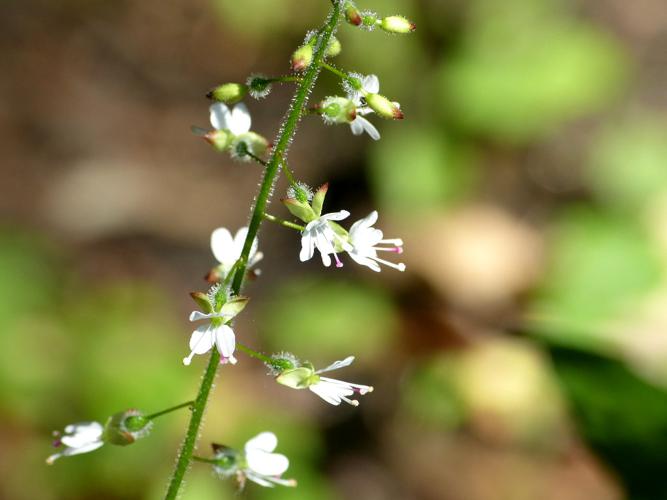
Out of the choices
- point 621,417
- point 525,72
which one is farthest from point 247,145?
point 525,72

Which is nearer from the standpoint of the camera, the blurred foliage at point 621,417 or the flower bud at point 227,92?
the flower bud at point 227,92

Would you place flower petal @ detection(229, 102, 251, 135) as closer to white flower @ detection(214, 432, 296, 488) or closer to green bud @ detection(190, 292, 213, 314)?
green bud @ detection(190, 292, 213, 314)

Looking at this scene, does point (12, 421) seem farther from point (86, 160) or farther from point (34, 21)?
point (34, 21)

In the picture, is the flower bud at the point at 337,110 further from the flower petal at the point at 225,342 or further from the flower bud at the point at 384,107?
the flower petal at the point at 225,342

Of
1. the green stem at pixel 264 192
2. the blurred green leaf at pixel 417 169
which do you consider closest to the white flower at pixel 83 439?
the green stem at pixel 264 192

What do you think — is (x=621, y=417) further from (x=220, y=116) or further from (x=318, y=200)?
(x=220, y=116)

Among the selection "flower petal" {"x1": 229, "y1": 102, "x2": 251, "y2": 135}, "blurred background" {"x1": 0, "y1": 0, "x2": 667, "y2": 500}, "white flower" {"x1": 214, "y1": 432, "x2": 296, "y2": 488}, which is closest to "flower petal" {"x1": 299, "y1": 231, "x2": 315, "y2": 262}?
"flower petal" {"x1": 229, "y1": 102, "x2": 251, "y2": 135}

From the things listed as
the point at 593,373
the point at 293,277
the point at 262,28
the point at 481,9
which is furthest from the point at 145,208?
the point at 593,373
